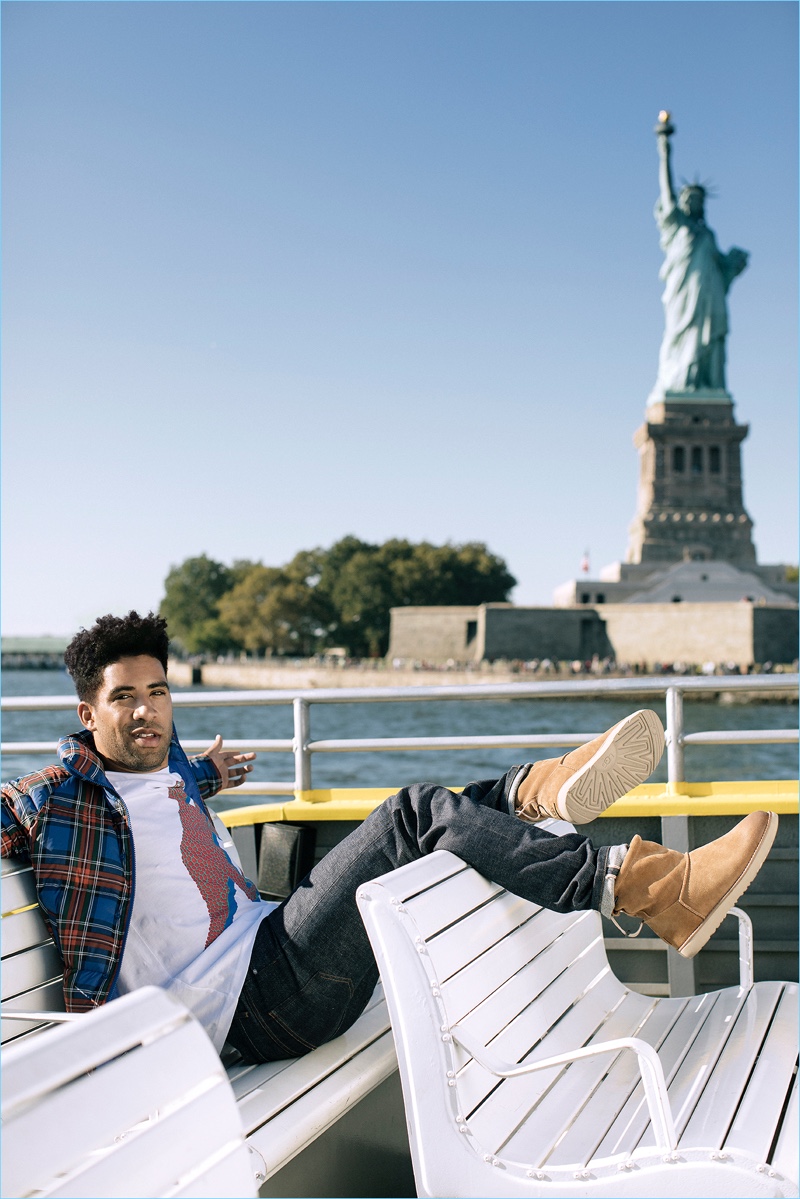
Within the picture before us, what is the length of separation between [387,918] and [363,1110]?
0.50 meters

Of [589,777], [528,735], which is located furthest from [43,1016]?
[528,735]

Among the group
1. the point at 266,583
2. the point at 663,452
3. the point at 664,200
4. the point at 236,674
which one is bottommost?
the point at 236,674

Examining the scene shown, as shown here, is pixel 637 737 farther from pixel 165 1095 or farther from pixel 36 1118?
pixel 36 1118

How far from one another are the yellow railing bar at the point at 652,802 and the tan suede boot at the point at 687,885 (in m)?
1.15

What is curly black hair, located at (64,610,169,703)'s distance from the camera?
189 cm

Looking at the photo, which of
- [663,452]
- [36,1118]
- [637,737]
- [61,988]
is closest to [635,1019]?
[637,737]

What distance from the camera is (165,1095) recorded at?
97 cm

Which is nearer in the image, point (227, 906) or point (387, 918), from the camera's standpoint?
point (387, 918)

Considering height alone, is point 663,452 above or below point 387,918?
above

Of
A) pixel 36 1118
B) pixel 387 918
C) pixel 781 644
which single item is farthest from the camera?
pixel 781 644

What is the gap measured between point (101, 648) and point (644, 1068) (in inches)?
43.7

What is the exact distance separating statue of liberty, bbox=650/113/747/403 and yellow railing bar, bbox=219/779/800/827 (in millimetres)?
47904

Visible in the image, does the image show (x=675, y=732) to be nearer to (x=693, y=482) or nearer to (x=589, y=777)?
(x=589, y=777)

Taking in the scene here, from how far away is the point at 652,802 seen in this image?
3.00m
